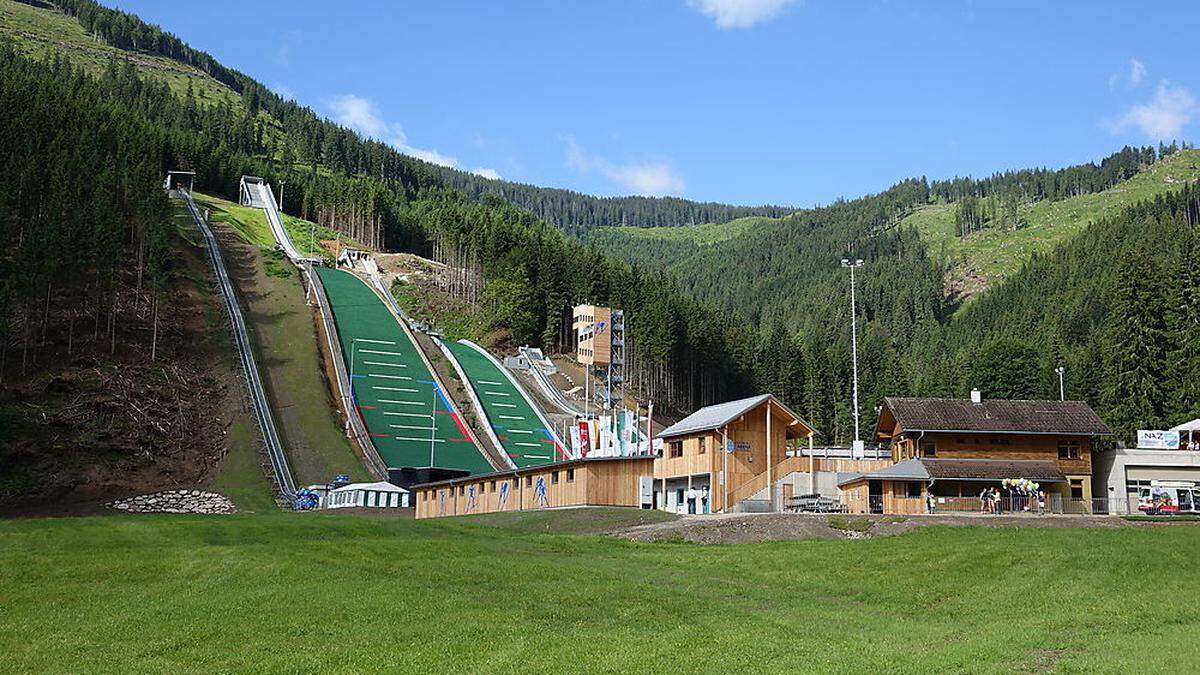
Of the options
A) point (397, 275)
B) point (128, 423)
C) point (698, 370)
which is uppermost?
point (397, 275)

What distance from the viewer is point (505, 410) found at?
Result: 80750mm

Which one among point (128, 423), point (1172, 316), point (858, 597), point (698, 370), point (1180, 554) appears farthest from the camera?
point (698, 370)

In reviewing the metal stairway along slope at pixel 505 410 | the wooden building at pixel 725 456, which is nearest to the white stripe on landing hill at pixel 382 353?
the metal stairway along slope at pixel 505 410

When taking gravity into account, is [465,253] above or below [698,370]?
above

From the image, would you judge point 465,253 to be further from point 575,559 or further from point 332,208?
point 575,559

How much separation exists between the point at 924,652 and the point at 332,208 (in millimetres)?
144112

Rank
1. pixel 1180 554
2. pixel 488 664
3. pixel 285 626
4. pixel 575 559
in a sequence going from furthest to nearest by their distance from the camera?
pixel 575 559, pixel 1180 554, pixel 285 626, pixel 488 664

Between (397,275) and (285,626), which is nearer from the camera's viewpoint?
(285,626)

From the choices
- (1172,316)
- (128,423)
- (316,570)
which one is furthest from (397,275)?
(316,570)

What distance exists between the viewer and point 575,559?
27.3m

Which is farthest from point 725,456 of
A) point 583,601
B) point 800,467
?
point 583,601

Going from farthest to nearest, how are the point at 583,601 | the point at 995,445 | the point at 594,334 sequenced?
1. the point at 594,334
2. the point at 995,445
3. the point at 583,601

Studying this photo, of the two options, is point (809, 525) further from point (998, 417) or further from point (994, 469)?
point (998, 417)

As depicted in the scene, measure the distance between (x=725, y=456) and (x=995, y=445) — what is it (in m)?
12.4
